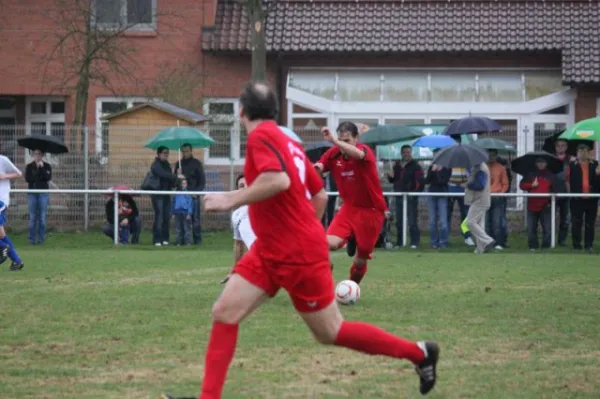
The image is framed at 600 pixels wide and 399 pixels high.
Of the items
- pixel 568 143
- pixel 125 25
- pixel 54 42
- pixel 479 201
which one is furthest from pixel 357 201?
pixel 54 42

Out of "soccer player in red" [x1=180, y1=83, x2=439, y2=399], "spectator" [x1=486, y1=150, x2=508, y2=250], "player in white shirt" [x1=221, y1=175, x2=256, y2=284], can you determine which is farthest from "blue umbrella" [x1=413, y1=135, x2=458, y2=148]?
"soccer player in red" [x1=180, y1=83, x2=439, y2=399]

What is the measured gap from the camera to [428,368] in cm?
739

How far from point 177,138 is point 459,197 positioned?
550 centimetres

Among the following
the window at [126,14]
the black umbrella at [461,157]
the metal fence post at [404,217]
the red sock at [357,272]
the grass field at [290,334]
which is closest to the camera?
the grass field at [290,334]

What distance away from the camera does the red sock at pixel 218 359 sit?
6.88 meters

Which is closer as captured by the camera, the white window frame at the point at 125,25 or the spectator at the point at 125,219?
the spectator at the point at 125,219

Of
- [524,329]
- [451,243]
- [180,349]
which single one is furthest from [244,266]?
[451,243]

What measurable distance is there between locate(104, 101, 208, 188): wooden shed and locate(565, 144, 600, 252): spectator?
770 cm

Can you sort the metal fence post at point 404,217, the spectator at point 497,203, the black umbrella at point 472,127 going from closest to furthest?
the black umbrella at point 472,127
the spectator at point 497,203
the metal fence post at point 404,217

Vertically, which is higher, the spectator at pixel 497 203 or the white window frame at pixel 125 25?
the white window frame at pixel 125 25

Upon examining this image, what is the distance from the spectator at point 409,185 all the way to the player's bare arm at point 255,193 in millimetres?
16992

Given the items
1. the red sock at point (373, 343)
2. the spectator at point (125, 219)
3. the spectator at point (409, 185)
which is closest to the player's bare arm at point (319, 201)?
the red sock at point (373, 343)

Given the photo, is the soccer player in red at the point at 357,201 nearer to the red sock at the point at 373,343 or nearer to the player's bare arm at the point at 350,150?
the player's bare arm at the point at 350,150

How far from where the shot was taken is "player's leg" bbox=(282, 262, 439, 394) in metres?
7.04
